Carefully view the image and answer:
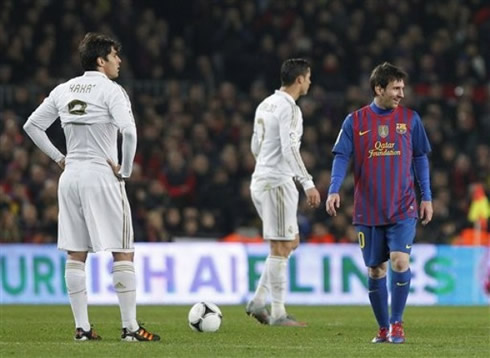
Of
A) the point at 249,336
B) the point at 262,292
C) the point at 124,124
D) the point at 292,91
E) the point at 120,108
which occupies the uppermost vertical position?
the point at 292,91

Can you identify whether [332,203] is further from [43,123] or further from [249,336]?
[43,123]

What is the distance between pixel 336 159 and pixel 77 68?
1221 centimetres

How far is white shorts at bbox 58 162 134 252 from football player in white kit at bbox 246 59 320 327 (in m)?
2.70

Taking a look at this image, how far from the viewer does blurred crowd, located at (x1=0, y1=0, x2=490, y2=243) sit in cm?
2012

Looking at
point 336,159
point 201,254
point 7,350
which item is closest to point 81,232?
point 7,350

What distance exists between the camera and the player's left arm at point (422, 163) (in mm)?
10633

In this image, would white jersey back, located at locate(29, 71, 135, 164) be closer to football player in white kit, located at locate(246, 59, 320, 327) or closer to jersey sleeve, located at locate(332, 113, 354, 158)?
jersey sleeve, located at locate(332, 113, 354, 158)

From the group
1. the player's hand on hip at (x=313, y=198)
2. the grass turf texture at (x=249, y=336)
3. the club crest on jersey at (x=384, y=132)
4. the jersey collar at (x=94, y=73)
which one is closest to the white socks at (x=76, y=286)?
the grass turf texture at (x=249, y=336)

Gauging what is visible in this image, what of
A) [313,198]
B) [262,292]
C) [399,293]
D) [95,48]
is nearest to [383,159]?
[399,293]

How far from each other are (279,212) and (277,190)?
20 cm

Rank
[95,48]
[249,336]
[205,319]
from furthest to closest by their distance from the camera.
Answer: [205,319] → [249,336] → [95,48]

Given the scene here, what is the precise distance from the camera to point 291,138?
12430 mm

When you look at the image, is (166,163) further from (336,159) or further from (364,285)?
(336,159)

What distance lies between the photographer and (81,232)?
10.3 m
